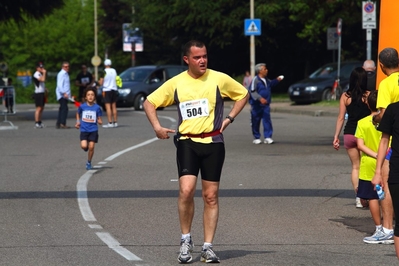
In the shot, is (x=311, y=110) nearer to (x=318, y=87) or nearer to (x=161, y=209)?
(x=318, y=87)

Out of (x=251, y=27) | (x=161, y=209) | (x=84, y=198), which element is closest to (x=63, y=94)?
(x=84, y=198)

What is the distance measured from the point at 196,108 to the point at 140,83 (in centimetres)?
3175

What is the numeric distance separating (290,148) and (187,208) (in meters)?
12.1

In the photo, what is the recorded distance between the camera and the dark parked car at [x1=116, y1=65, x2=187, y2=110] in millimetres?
40094

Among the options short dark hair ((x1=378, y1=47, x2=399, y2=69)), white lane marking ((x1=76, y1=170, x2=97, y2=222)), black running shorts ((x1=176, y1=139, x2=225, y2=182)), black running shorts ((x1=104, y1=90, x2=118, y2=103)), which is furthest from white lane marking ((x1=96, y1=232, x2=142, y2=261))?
black running shorts ((x1=104, y1=90, x2=118, y2=103))

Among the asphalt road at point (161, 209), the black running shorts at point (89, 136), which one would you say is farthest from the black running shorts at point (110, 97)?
the black running shorts at point (89, 136)

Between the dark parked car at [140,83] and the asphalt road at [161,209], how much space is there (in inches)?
733

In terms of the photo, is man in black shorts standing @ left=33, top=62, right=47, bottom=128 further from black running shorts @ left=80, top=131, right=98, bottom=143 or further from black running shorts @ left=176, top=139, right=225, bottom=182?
black running shorts @ left=176, top=139, right=225, bottom=182

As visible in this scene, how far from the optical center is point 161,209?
11.9 m

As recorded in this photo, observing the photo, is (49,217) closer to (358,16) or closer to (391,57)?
(391,57)

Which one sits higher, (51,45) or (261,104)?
(261,104)

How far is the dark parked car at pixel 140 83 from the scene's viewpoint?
132 ft

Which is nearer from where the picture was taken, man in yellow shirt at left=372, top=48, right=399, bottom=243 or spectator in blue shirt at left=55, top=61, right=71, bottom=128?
man in yellow shirt at left=372, top=48, right=399, bottom=243

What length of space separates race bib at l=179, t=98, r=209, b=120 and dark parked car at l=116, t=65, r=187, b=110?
31214 mm
